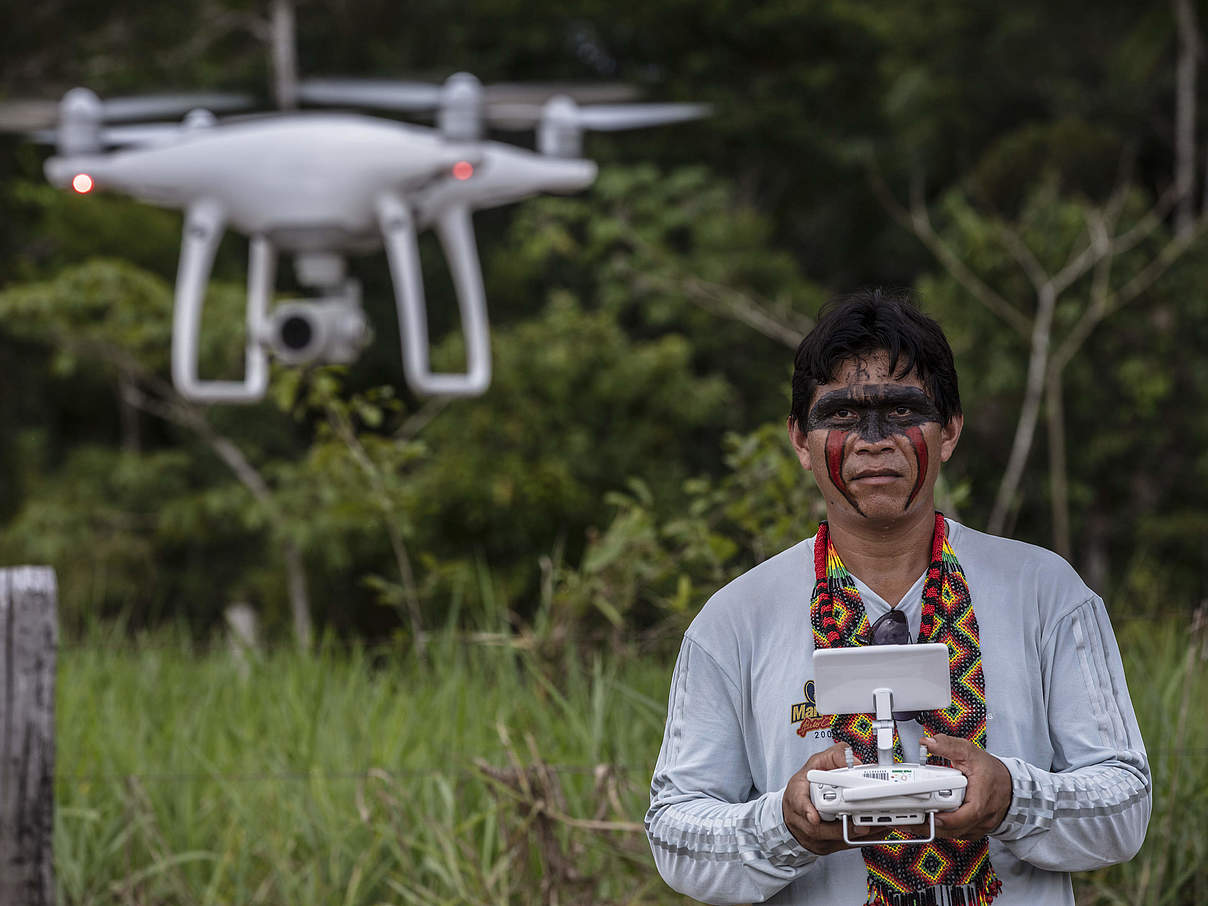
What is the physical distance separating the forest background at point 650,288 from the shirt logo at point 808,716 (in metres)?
5.33

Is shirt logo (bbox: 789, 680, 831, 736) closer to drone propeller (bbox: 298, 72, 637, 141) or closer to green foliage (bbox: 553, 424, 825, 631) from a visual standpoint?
green foliage (bbox: 553, 424, 825, 631)

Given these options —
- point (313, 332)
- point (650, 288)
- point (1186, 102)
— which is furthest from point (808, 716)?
point (1186, 102)

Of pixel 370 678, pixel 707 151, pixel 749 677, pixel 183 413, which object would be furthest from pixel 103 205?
pixel 749 677

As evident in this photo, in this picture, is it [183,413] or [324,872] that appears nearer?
[324,872]

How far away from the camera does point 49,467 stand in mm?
15641

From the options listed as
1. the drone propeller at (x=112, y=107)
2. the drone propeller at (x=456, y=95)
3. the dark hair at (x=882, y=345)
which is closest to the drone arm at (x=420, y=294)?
the drone propeller at (x=456, y=95)

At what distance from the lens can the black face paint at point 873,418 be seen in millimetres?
1556

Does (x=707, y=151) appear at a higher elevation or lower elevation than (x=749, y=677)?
higher

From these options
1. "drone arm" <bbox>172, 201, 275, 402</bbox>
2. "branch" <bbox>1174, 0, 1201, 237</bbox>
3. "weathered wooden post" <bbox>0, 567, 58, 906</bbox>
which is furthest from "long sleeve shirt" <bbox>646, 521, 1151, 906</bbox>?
"branch" <bbox>1174, 0, 1201, 237</bbox>

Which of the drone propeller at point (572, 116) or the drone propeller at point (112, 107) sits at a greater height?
the drone propeller at point (112, 107)

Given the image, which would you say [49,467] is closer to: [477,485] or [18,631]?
[477,485]

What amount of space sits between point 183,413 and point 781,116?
20.4 ft

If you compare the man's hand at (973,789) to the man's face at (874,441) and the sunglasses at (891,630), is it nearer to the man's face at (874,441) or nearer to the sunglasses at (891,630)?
the sunglasses at (891,630)

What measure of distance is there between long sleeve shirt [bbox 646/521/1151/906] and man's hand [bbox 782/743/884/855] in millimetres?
30
